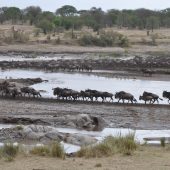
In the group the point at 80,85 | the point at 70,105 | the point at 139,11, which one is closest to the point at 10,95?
the point at 70,105

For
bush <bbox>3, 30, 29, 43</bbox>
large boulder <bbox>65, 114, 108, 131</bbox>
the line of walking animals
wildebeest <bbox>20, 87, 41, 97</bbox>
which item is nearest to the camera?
large boulder <bbox>65, 114, 108, 131</bbox>

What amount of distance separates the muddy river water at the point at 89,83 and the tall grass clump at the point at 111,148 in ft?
58.5

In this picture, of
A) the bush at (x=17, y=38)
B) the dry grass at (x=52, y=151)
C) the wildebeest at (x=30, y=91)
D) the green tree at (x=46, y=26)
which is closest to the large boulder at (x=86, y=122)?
the dry grass at (x=52, y=151)

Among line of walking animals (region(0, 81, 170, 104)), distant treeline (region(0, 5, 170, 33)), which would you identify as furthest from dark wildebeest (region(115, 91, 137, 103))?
distant treeline (region(0, 5, 170, 33))

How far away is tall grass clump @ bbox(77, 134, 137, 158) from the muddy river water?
17.8 meters

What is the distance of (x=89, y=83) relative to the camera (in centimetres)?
4044

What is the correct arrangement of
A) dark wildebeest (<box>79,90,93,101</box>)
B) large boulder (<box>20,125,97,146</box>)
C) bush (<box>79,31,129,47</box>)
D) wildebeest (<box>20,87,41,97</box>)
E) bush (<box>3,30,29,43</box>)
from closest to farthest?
large boulder (<box>20,125,97,146</box>), dark wildebeest (<box>79,90,93,101</box>), wildebeest (<box>20,87,41,97</box>), bush (<box>3,30,29,43</box>), bush (<box>79,31,129,47</box>)

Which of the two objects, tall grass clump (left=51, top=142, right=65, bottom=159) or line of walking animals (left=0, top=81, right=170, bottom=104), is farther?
line of walking animals (left=0, top=81, right=170, bottom=104)

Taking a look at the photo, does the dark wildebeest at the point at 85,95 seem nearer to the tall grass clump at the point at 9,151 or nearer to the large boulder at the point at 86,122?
the large boulder at the point at 86,122

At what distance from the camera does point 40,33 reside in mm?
99688

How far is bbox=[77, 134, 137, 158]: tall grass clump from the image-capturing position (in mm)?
13461

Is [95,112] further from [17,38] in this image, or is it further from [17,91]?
[17,38]

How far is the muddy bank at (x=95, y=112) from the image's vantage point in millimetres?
22875

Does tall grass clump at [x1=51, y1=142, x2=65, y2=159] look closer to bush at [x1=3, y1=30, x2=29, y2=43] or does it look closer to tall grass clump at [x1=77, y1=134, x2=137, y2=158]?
tall grass clump at [x1=77, y1=134, x2=137, y2=158]
